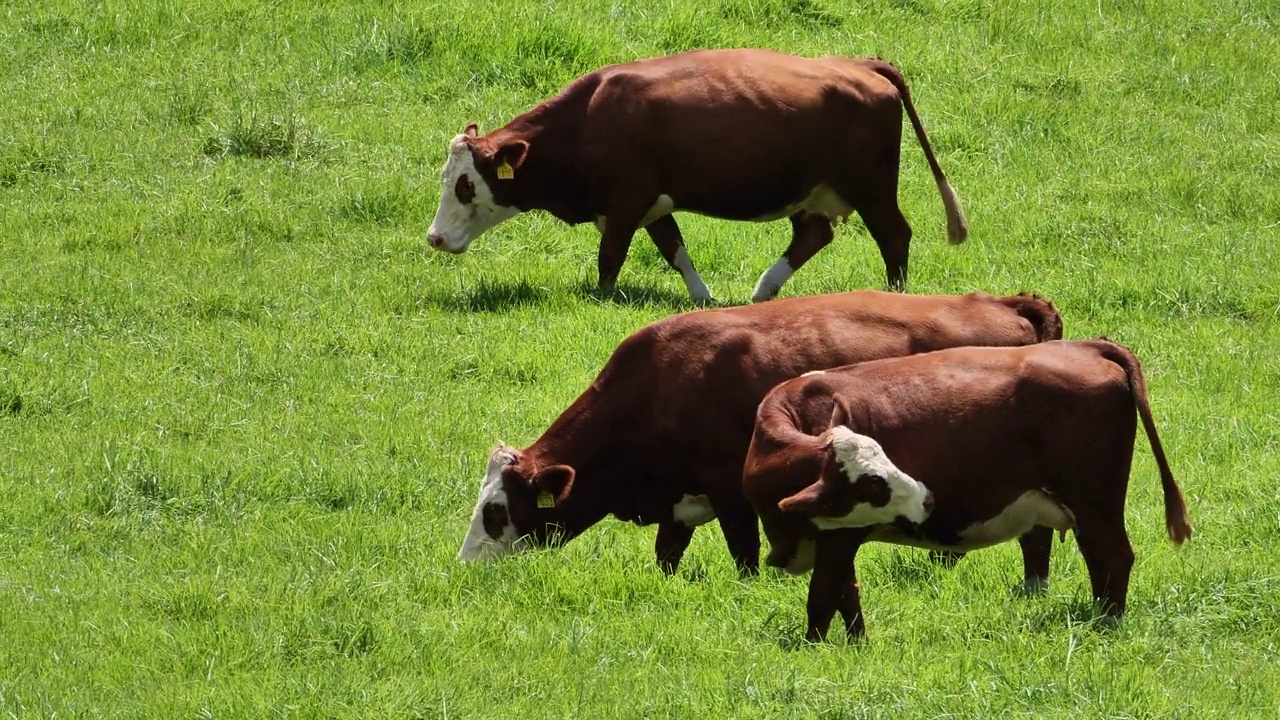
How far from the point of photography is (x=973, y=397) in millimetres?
8164

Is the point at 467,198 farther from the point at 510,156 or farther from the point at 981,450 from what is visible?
the point at 981,450

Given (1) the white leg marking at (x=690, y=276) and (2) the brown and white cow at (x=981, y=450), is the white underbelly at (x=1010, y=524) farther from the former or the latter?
(1) the white leg marking at (x=690, y=276)

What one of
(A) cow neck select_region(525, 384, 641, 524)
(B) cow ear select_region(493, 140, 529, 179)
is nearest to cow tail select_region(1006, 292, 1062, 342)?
(A) cow neck select_region(525, 384, 641, 524)

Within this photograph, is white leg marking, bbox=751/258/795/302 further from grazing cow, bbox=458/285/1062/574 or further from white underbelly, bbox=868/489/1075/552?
white underbelly, bbox=868/489/1075/552

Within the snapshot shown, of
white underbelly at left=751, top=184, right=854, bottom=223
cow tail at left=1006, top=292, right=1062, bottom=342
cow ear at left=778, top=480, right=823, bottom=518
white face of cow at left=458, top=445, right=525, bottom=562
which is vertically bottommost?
white underbelly at left=751, top=184, right=854, bottom=223

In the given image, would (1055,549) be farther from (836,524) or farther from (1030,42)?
(1030,42)

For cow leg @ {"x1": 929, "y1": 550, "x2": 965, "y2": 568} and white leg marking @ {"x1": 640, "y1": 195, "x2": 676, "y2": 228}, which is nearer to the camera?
cow leg @ {"x1": 929, "y1": 550, "x2": 965, "y2": 568}

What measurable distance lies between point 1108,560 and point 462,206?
27.2 ft

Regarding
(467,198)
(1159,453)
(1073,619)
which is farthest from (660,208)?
(1073,619)

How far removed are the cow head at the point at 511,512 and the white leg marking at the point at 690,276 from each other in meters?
5.17

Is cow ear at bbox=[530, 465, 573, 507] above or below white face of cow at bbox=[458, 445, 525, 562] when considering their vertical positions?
above

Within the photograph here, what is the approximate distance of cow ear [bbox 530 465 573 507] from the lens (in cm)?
945

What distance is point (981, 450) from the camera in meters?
8.12

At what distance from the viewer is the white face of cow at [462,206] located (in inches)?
603
